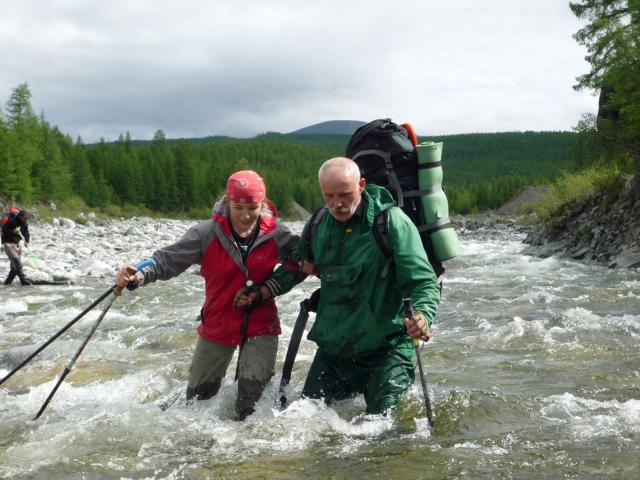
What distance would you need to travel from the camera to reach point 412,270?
4.98 metres

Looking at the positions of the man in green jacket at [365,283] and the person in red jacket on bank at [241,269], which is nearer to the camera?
the man in green jacket at [365,283]

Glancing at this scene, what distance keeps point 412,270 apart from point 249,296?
1.46 meters

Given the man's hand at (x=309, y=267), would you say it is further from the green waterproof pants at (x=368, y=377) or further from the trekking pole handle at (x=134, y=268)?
the trekking pole handle at (x=134, y=268)

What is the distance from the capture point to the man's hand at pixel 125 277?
5.47 metres

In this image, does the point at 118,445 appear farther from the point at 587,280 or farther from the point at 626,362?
the point at 587,280

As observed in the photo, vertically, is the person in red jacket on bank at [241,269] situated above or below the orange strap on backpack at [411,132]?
below

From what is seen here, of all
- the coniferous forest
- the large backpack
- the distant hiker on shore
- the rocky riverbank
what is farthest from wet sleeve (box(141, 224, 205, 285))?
the coniferous forest

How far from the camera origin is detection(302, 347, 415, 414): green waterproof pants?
210 inches

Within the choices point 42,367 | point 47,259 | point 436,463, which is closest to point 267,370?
point 436,463

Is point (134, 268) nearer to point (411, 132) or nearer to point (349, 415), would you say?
point (349, 415)

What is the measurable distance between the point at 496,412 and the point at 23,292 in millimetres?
13782

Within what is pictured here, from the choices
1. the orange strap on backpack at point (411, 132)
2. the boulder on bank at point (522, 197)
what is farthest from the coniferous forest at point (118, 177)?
the orange strap on backpack at point (411, 132)

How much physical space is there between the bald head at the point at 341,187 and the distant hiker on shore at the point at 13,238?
14.7 m

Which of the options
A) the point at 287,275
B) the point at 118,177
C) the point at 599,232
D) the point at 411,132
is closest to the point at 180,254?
the point at 287,275
